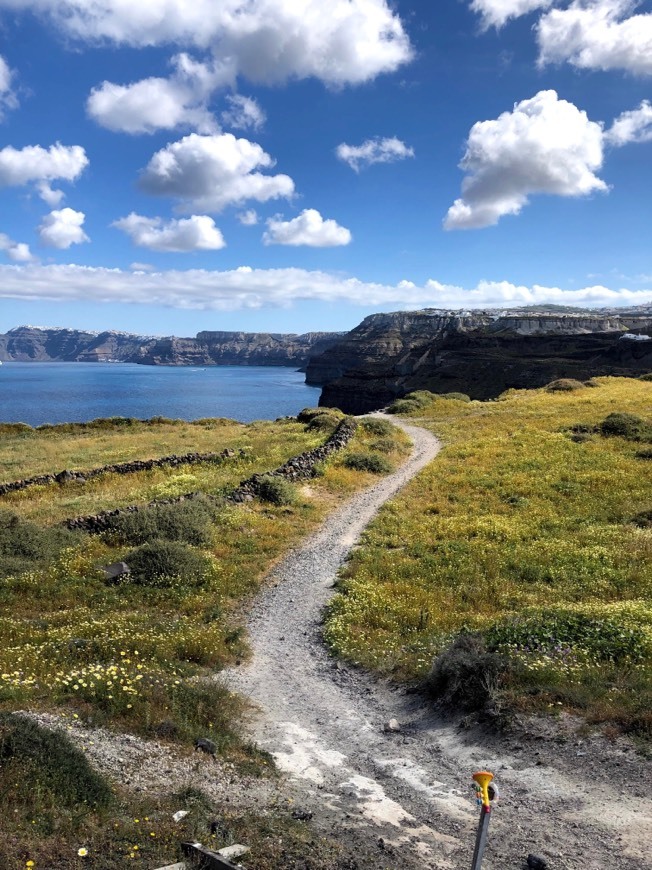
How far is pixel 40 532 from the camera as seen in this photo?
20.0 meters

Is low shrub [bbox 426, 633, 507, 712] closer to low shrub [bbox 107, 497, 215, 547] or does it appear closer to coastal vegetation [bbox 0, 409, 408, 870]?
coastal vegetation [bbox 0, 409, 408, 870]

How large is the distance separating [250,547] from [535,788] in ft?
43.3

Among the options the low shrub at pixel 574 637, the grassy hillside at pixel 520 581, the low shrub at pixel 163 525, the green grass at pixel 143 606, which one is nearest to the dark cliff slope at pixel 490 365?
the grassy hillside at pixel 520 581

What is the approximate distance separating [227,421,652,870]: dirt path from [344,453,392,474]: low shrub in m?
19.2

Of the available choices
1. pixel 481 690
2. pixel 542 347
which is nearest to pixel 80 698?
pixel 481 690

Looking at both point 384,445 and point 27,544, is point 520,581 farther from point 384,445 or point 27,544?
point 384,445

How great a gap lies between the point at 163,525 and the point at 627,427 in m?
30.2

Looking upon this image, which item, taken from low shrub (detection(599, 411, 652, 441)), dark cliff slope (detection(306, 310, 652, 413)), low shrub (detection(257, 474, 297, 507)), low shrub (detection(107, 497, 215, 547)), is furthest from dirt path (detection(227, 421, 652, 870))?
dark cliff slope (detection(306, 310, 652, 413))

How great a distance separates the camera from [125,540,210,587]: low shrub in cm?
1677

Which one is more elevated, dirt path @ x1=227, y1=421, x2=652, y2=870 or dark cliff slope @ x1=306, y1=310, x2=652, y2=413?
dark cliff slope @ x1=306, y1=310, x2=652, y2=413

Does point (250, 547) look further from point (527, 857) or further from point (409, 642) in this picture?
point (527, 857)

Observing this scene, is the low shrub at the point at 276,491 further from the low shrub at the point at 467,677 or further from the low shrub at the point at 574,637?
the low shrub at the point at 467,677

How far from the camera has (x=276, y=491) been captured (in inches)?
1007

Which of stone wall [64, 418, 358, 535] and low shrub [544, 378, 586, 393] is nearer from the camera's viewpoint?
stone wall [64, 418, 358, 535]
